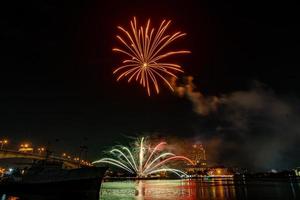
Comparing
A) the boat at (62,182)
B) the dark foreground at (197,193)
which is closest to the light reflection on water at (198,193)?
the dark foreground at (197,193)

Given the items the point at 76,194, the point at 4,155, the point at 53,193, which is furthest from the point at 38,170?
the point at 4,155

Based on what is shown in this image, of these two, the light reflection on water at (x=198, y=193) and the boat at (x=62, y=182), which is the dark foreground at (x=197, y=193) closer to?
the light reflection on water at (x=198, y=193)

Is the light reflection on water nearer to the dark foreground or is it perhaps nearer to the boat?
the dark foreground

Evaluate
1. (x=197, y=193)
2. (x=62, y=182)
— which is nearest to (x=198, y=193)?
(x=197, y=193)

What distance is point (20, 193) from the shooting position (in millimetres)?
55219

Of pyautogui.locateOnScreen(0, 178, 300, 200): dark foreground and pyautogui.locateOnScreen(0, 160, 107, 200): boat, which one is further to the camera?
pyautogui.locateOnScreen(0, 160, 107, 200): boat

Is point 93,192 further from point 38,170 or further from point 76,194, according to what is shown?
point 38,170

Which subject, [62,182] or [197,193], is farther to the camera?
[197,193]

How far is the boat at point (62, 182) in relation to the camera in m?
47.7

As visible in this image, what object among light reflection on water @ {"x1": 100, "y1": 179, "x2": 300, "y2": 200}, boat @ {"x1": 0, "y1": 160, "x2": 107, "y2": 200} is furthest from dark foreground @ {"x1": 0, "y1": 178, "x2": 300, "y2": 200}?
boat @ {"x1": 0, "y1": 160, "x2": 107, "y2": 200}

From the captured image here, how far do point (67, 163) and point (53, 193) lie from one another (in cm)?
9415

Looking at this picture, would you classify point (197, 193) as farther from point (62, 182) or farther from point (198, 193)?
point (62, 182)

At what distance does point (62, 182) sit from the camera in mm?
48625

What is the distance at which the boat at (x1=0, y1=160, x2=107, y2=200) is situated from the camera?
156 ft
